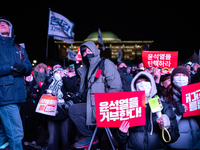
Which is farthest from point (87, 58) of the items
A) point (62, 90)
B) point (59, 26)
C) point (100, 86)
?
point (59, 26)

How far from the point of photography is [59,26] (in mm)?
9242

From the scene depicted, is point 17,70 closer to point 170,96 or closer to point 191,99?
point 170,96

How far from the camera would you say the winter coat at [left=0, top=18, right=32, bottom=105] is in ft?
8.49

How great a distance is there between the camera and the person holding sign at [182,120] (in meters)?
2.44

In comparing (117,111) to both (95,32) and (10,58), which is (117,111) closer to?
(10,58)

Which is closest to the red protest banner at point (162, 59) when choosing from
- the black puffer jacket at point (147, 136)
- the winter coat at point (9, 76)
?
the black puffer jacket at point (147, 136)

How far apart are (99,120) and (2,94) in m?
1.42

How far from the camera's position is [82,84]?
10.3 feet

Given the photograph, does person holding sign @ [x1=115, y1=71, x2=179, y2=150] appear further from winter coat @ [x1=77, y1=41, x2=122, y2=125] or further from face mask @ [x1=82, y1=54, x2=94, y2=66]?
face mask @ [x1=82, y1=54, x2=94, y2=66]

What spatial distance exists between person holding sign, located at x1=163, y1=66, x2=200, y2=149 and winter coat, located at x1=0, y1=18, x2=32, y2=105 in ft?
7.24

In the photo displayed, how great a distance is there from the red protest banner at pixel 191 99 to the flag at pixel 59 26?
7.70m

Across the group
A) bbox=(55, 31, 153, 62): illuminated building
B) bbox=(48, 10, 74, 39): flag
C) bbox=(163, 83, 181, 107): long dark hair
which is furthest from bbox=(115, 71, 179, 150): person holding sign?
bbox=(55, 31, 153, 62): illuminated building

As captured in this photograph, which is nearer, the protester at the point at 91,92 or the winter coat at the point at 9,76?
the winter coat at the point at 9,76

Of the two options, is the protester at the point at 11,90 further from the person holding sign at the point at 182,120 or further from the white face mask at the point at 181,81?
the white face mask at the point at 181,81
